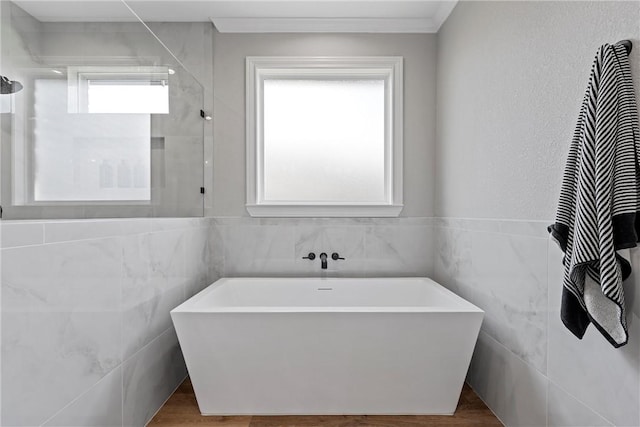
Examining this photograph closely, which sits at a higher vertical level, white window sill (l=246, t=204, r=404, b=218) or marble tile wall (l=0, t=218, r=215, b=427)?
white window sill (l=246, t=204, r=404, b=218)

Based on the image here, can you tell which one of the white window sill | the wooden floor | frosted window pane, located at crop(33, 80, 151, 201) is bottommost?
the wooden floor

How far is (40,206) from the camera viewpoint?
3.92 ft

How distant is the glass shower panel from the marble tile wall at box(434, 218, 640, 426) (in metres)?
1.81

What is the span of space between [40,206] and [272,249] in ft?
5.53

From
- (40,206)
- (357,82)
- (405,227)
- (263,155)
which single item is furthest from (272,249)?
(40,206)

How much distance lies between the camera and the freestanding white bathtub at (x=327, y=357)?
1701 millimetres

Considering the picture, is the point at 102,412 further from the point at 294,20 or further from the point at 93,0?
the point at 294,20

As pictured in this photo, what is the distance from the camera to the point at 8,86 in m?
1.12

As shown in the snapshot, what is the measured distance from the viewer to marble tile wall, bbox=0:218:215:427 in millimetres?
1038

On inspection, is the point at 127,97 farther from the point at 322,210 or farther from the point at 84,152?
the point at 322,210

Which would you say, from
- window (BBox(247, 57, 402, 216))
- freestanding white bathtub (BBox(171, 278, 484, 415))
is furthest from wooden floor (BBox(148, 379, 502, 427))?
window (BBox(247, 57, 402, 216))

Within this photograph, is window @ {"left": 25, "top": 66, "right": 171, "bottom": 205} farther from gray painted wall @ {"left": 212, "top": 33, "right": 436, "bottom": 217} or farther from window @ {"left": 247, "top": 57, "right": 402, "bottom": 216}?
window @ {"left": 247, "top": 57, "right": 402, "bottom": 216}

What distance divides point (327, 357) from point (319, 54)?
214 cm

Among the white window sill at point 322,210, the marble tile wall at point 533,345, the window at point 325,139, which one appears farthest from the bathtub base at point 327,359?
the window at point 325,139
